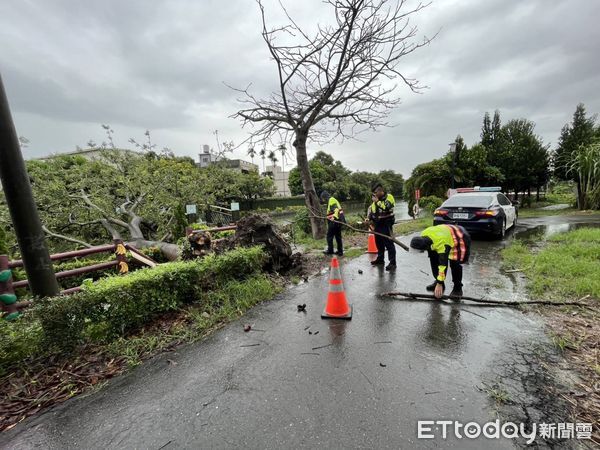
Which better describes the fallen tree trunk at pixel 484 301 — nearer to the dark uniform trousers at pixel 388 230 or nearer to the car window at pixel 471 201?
the dark uniform trousers at pixel 388 230

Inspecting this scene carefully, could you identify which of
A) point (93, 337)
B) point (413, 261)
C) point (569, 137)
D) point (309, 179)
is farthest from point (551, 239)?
point (569, 137)

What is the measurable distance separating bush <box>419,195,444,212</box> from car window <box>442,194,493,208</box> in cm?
786

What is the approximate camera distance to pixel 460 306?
12.0 feet

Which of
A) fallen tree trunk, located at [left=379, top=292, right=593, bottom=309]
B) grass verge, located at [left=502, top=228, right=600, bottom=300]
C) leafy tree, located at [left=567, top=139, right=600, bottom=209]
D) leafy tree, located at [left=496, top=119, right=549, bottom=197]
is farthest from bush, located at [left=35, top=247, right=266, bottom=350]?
leafy tree, located at [left=496, top=119, right=549, bottom=197]

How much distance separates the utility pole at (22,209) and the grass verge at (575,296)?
4886 mm

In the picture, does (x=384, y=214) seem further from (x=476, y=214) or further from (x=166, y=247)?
(x=166, y=247)

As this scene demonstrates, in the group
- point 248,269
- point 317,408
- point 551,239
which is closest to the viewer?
point 317,408

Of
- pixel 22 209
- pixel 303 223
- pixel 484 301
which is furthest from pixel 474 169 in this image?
pixel 22 209

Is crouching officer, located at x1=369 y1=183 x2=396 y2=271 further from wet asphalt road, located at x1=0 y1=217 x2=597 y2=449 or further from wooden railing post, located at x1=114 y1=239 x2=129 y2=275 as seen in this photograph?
wooden railing post, located at x1=114 y1=239 x2=129 y2=275

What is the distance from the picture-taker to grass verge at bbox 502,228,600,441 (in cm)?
A: 203

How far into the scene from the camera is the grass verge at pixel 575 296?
2.03m

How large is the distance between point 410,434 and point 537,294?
3.49 m

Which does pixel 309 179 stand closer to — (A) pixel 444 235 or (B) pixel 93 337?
(A) pixel 444 235

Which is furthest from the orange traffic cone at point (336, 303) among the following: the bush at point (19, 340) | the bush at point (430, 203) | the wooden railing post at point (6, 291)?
the bush at point (430, 203)
